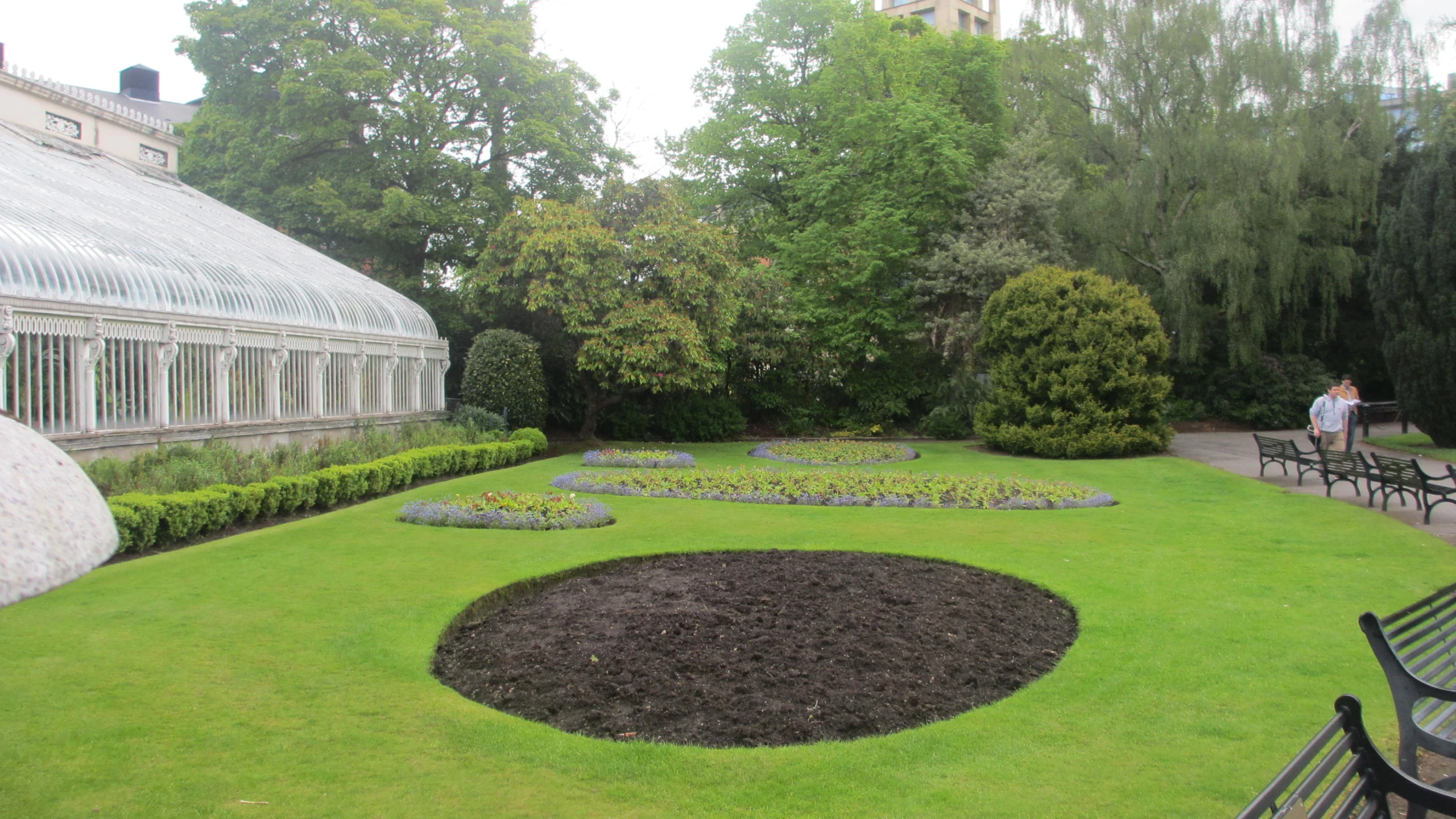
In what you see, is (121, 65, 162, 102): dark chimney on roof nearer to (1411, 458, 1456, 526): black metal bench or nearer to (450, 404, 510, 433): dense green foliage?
(450, 404, 510, 433): dense green foliage

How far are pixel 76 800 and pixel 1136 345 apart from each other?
20.8 meters

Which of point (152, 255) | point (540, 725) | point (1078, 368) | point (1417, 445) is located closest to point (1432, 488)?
point (1078, 368)

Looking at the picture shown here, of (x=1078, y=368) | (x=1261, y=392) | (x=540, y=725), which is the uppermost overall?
(x=1078, y=368)

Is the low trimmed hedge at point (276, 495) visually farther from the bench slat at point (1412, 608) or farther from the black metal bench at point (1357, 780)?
the bench slat at point (1412, 608)

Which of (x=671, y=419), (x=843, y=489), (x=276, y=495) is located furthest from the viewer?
(x=671, y=419)

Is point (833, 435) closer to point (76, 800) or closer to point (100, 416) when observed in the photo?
point (100, 416)

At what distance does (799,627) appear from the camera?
7051mm

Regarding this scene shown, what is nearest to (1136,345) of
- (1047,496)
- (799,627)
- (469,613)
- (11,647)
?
(1047,496)

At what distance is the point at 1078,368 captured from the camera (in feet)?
66.4

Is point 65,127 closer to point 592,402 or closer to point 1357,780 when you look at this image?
point 592,402

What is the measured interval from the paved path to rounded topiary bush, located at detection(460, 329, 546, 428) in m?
14.7

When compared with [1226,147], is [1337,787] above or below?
below

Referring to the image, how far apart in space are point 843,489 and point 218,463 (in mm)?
8962

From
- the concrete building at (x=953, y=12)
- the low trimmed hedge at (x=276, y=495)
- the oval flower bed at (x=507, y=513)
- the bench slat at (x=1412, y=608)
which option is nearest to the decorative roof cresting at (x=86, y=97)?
the low trimmed hedge at (x=276, y=495)
